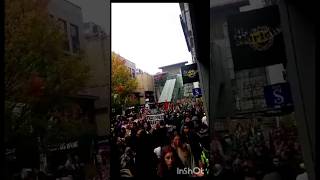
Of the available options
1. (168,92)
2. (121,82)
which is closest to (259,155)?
(168,92)

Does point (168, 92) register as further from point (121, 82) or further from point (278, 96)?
point (278, 96)

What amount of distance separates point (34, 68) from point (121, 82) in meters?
14.9

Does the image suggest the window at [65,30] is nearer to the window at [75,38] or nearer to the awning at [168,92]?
the window at [75,38]

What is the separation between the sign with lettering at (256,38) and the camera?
4992mm

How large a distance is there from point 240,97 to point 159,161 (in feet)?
11.7

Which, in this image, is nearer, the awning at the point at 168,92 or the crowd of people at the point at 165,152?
the crowd of people at the point at 165,152

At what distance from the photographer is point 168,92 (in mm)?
18125

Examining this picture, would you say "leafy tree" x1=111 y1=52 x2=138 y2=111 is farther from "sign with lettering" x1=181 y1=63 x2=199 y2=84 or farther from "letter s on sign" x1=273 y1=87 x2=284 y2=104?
"letter s on sign" x1=273 y1=87 x2=284 y2=104

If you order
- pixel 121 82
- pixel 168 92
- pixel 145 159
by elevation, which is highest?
pixel 121 82

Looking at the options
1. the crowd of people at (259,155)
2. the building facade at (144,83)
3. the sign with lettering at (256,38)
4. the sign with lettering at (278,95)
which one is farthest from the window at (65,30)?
the building facade at (144,83)

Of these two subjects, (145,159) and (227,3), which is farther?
(145,159)

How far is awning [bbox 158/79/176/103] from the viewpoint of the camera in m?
17.4

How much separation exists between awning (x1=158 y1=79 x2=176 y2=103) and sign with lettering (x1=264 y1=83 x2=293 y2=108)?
11.7m

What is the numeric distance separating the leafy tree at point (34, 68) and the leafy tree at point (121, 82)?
11536mm
